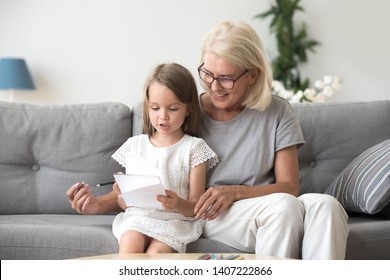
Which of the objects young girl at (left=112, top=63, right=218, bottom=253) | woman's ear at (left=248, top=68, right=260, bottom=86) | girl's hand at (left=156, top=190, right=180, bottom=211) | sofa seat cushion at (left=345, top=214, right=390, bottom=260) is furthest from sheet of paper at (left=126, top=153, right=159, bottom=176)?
sofa seat cushion at (left=345, top=214, right=390, bottom=260)

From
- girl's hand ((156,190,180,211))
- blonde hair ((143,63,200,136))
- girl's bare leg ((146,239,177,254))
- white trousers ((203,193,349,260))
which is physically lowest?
girl's bare leg ((146,239,177,254))

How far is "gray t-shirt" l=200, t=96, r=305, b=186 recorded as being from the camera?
2186mm

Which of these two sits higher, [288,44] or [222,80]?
[222,80]

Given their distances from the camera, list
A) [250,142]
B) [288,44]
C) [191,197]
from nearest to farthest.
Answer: [191,197] < [250,142] < [288,44]

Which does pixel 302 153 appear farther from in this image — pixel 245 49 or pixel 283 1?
pixel 283 1

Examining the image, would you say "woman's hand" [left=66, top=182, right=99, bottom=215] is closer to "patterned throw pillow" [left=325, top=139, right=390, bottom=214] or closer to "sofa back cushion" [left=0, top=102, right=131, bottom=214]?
"sofa back cushion" [left=0, top=102, right=131, bottom=214]

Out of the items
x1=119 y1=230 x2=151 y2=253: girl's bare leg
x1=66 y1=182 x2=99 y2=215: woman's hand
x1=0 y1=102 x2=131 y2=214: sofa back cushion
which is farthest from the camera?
x1=0 y1=102 x2=131 y2=214: sofa back cushion

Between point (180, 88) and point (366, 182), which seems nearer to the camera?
point (180, 88)

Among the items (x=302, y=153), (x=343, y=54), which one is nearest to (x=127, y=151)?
(x=302, y=153)

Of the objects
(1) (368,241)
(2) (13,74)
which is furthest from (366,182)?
(2) (13,74)

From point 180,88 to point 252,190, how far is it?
1.31 ft

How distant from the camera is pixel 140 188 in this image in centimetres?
180

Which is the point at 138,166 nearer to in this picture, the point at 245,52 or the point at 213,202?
the point at 213,202

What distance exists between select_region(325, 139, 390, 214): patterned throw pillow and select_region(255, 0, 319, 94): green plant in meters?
2.38
